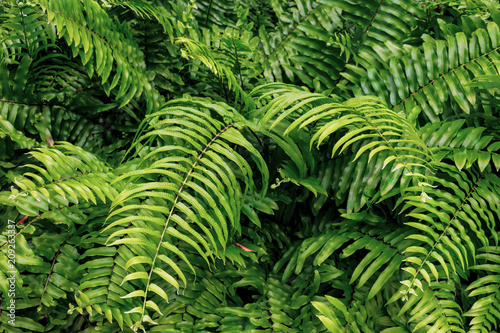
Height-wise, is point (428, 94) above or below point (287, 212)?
above

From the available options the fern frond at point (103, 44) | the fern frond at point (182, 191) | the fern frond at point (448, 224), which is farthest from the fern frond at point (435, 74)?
the fern frond at point (103, 44)

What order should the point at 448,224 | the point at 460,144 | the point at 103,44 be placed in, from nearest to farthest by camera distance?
the point at 448,224
the point at 460,144
the point at 103,44

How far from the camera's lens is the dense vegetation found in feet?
3.60

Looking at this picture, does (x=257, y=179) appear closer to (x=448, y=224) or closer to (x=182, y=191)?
(x=182, y=191)

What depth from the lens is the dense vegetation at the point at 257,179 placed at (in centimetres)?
110

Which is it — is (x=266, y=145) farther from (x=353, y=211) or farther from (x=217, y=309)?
(x=217, y=309)

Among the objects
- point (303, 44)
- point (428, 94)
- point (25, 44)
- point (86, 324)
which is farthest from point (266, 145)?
point (25, 44)

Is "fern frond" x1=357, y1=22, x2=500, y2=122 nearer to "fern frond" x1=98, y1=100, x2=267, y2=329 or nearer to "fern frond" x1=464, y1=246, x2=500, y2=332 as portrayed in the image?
"fern frond" x1=464, y1=246, x2=500, y2=332

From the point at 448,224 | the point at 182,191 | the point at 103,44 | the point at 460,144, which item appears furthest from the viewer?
the point at 103,44

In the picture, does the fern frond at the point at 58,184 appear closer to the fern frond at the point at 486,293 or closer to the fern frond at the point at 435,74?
the fern frond at the point at 435,74

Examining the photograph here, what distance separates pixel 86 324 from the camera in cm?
120

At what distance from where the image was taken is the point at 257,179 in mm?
1516

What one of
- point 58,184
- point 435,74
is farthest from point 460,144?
point 58,184

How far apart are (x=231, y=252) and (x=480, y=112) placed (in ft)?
4.07
